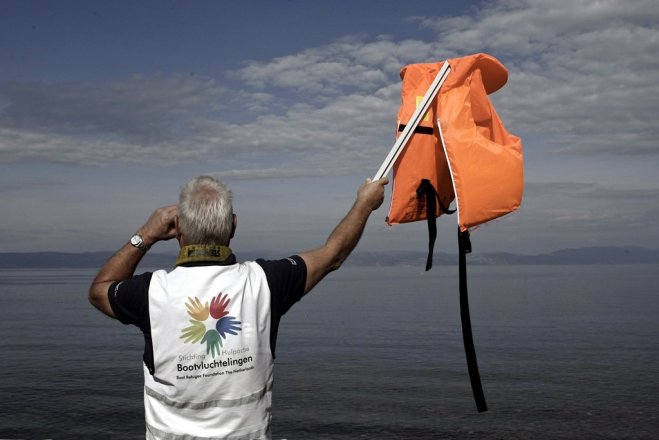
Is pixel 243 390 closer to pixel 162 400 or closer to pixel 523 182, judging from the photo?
pixel 162 400

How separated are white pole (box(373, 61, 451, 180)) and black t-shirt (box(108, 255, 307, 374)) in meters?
0.81

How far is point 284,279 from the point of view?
3.00 metres

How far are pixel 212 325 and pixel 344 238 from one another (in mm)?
800

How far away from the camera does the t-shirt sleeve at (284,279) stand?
9.80ft

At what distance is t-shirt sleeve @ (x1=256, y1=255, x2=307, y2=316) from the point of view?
299 cm

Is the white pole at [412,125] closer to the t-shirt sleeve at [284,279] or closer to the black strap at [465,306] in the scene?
the black strap at [465,306]

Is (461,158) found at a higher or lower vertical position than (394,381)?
higher

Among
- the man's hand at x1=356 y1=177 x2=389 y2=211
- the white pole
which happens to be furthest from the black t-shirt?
the white pole

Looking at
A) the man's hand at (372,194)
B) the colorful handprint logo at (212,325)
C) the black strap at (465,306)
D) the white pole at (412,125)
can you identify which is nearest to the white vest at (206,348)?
the colorful handprint logo at (212,325)

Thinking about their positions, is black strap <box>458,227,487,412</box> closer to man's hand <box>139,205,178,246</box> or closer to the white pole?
the white pole

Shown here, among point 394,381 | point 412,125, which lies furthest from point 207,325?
point 394,381

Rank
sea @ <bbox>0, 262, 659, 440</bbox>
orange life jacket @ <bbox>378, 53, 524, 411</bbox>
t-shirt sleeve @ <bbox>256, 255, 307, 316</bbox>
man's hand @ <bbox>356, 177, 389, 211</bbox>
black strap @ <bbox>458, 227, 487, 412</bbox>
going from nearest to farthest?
t-shirt sleeve @ <bbox>256, 255, 307, 316</bbox> → man's hand @ <bbox>356, 177, 389, 211</bbox> → black strap @ <bbox>458, 227, 487, 412</bbox> → orange life jacket @ <bbox>378, 53, 524, 411</bbox> → sea @ <bbox>0, 262, 659, 440</bbox>

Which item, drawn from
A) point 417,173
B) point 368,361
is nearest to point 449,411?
point 368,361

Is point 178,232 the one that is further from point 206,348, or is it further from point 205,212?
point 206,348
